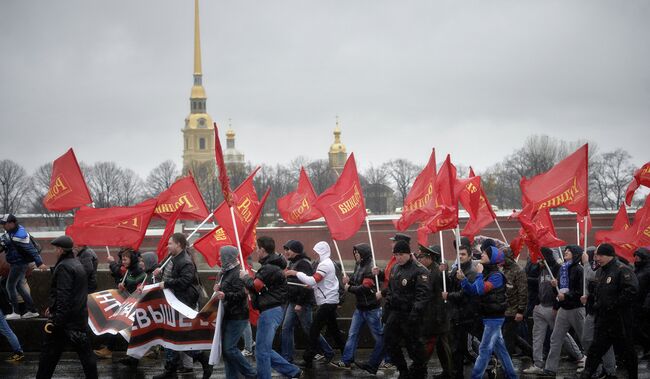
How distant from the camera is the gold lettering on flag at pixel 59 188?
1518 cm

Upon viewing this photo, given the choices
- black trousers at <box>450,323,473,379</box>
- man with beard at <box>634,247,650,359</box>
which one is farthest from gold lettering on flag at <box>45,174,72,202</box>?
man with beard at <box>634,247,650,359</box>

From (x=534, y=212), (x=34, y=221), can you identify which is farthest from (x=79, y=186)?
(x=34, y=221)

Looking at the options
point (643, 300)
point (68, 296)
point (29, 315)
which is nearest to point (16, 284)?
point (29, 315)

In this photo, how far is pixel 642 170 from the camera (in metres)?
13.8

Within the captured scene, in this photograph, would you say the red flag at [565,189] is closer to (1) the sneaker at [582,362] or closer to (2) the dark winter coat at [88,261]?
(1) the sneaker at [582,362]

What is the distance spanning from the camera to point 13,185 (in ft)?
295

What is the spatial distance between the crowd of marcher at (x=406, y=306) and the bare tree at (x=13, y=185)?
77217 millimetres

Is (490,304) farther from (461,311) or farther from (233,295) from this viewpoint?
(233,295)

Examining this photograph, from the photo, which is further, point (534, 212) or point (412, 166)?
point (412, 166)

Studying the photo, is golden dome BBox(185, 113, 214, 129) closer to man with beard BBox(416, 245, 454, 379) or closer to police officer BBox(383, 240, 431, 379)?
man with beard BBox(416, 245, 454, 379)

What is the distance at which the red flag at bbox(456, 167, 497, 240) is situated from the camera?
12.9m

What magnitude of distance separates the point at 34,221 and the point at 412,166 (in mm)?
45844

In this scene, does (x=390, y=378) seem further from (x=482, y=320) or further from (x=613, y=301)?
(x=613, y=301)

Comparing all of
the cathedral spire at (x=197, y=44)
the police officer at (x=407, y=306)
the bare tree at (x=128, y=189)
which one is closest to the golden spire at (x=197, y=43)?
the cathedral spire at (x=197, y=44)
